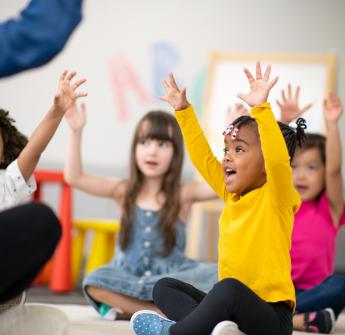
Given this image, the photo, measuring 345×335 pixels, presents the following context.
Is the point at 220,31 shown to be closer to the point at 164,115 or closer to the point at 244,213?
the point at 164,115

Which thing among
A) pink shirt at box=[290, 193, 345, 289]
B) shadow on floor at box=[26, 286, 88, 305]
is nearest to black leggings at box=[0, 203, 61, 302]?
pink shirt at box=[290, 193, 345, 289]

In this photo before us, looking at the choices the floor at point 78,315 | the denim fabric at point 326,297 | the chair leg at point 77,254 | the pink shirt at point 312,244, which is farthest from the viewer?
the chair leg at point 77,254

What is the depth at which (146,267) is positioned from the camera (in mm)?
1989

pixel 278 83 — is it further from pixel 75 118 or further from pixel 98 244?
pixel 75 118

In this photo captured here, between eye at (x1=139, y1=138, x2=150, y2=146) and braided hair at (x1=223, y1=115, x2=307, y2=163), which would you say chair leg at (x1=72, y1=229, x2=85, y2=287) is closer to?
eye at (x1=139, y1=138, x2=150, y2=146)

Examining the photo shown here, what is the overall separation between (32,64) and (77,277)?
1.96m

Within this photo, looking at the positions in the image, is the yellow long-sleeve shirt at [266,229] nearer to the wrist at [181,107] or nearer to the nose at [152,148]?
the wrist at [181,107]

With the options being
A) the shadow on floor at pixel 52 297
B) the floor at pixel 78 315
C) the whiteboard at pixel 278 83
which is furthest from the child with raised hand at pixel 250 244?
the whiteboard at pixel 278 83

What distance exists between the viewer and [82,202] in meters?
3.56

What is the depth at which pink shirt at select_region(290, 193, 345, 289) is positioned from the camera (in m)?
2.02

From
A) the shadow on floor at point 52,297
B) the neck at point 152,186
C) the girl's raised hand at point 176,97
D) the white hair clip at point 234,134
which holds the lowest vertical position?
the shadow on floor at point 52,297

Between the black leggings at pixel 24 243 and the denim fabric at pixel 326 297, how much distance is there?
1042mm

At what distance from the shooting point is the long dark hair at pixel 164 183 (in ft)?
6.63

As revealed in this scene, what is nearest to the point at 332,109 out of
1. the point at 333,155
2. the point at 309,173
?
the point at 333,155
